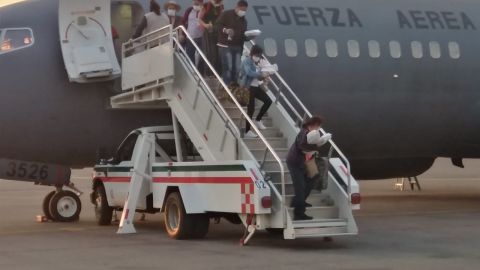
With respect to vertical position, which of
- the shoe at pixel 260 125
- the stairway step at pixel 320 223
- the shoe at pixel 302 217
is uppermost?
the shoe at pixel 260 125

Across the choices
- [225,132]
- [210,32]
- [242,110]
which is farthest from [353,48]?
[242,110]

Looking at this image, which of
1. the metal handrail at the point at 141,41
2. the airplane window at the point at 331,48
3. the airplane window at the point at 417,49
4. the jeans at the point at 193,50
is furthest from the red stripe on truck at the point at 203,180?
the airplane window at the point at 417,49

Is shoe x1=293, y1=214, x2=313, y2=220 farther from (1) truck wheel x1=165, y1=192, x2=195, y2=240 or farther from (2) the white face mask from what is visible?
(2) the white face mask

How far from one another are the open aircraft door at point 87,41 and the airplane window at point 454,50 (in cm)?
808

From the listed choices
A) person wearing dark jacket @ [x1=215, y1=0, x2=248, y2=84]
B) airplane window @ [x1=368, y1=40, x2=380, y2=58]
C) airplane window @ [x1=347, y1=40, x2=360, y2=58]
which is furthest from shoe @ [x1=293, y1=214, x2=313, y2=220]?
airplane window @ [x1=368, y1=40, x2=380, y2=58]

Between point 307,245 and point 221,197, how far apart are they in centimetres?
150

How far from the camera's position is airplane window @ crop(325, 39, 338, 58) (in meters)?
19.4

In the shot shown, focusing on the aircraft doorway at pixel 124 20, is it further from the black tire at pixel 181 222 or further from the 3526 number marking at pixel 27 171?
the black tire at pixel 181 222

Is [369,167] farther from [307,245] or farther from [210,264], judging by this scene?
[210,264]

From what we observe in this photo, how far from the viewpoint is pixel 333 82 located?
1922 cm

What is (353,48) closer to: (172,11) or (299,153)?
(172,11)

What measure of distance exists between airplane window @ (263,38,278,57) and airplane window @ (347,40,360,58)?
5.85 feet

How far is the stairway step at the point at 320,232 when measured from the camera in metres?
13.3

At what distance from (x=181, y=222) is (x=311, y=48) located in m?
5.96
